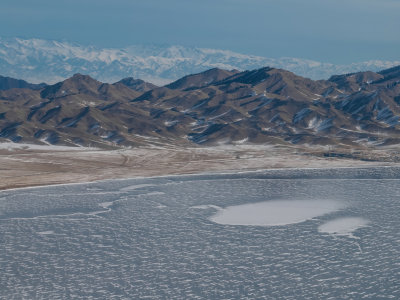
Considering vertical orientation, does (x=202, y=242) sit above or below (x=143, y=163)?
below

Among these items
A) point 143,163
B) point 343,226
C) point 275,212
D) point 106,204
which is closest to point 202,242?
point 343,226

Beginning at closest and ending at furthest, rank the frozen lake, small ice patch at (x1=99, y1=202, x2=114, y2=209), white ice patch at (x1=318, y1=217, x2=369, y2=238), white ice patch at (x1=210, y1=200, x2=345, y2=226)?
the frozen lake → white ice patch at (x1=318, y1=217, x2=369, y2=238) → white ice patch at (x1=210, y1=200, x2=345, y2=226) → small ice patch at (x1=99, y1=202, x2=114, y2=209)

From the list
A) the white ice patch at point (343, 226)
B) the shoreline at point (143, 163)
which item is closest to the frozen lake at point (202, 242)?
the white ice patch at point (343, 226)

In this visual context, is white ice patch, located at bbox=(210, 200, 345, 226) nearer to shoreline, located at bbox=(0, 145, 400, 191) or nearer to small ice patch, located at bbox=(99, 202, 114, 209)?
small ice patch, located at bbox=(99, 202, 114, 209)

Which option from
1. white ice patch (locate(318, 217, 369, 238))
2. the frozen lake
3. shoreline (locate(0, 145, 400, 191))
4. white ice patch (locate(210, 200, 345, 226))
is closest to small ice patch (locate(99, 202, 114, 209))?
the frozen lake

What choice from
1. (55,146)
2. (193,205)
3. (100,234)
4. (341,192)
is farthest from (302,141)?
(100,234)

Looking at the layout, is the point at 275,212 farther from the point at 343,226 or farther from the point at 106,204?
the point at 106,204
